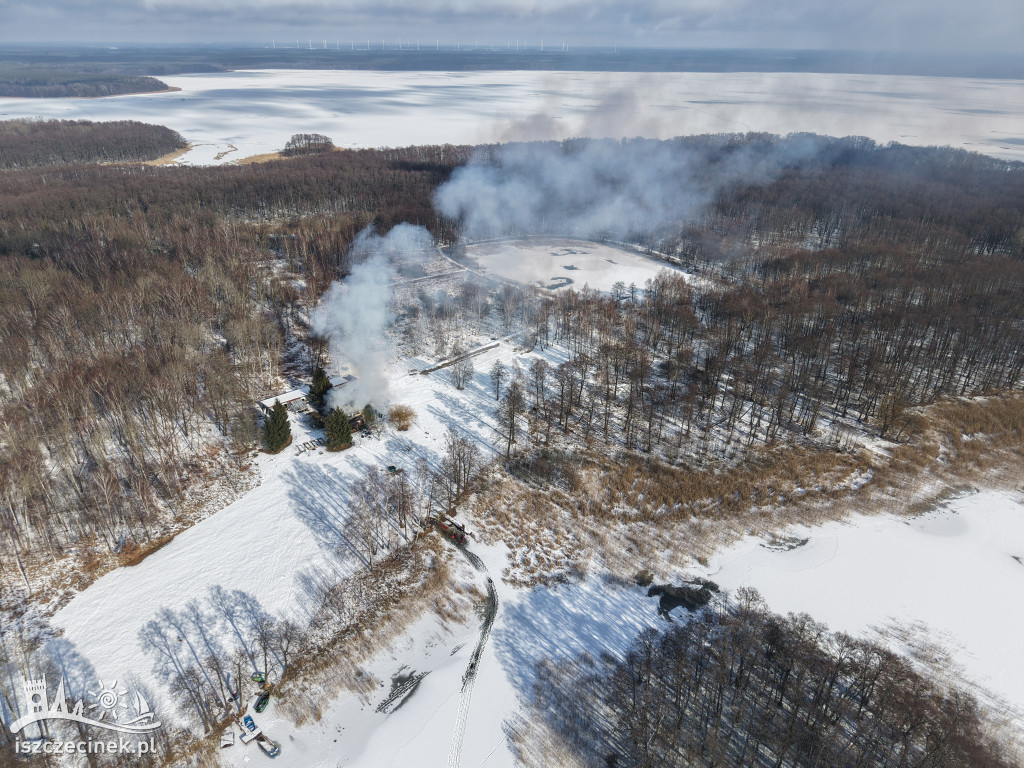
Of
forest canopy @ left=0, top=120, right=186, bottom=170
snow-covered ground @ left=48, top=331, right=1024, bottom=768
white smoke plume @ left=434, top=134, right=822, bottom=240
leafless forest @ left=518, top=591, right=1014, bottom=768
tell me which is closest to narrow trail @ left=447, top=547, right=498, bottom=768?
snow-covered ground @ left=48, top=331, right=1024, bottom=768

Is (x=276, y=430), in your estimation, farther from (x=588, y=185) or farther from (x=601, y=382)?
(x=588, y=185)

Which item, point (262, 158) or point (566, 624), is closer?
point (566, 624)

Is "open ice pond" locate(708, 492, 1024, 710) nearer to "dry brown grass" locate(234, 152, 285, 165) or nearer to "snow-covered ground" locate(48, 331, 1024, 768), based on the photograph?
"snow-covered ground" locate(48, 331, 1024, 768)

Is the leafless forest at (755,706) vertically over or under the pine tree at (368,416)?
under

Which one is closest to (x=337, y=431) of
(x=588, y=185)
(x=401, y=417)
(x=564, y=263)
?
(x=401, y=417)

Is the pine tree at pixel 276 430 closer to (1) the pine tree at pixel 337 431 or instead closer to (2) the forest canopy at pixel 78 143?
(1) the pine tree at pixel 337 431

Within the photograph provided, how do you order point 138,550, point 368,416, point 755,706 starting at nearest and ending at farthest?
point 755,706 < point 138,550 < point 368,416

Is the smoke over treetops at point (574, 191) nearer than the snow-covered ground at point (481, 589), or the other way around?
the snow-covered ground at point (481, 589)

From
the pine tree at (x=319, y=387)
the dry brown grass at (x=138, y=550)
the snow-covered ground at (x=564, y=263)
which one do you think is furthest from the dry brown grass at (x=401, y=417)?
the snow-covered ground at (x=564, y=263)
